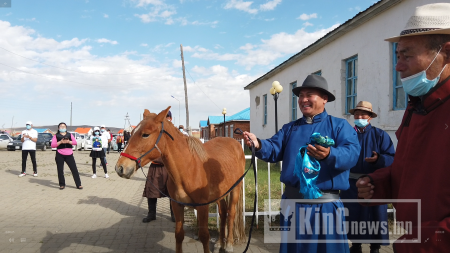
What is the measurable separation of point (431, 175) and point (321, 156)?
2.43 ft

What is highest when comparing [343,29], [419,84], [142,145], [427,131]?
[343,29]

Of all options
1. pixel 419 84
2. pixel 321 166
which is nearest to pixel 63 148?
pixel 321 166

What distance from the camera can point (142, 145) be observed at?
3.18 metres

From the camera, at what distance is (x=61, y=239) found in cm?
464

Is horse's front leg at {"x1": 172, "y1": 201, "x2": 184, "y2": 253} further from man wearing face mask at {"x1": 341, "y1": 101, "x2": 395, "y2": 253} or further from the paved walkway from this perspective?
man wearing face mask at {"x1": 341, "y1": 101, "x2": 395, "y2": 253}

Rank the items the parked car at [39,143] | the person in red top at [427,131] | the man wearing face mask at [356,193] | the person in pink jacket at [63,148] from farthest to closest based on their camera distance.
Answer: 1. the parked car at [39,143]
2. the person in pink jacket at [63,148]
3. the man wearing face mask at [356,193]
4. the person in red top at [427,131]

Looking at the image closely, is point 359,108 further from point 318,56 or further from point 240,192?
point 318,56

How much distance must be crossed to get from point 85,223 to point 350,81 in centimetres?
981

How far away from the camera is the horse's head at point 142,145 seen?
120 inches

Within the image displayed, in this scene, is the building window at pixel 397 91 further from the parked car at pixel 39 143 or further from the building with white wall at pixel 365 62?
the parked car at pixel 39 143

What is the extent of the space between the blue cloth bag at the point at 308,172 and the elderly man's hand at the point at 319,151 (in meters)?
0.07

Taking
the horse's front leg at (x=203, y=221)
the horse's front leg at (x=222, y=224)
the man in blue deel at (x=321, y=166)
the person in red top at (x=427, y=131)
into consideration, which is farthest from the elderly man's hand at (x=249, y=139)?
the horse's front leg at (x=222, y=224)

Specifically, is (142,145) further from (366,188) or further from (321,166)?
(366,188)

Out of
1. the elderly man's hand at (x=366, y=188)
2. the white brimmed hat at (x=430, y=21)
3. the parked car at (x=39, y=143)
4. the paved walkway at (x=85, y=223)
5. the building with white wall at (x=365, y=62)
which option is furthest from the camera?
the parked car at (x=39, y=143)
